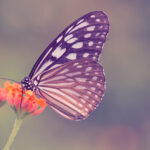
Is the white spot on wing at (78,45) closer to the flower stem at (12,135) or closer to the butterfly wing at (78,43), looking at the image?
the butterfly wing at (78,43)

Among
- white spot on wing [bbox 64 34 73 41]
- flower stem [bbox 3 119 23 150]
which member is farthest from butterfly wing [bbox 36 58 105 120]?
flower stem [bbox 3 119 23 150]

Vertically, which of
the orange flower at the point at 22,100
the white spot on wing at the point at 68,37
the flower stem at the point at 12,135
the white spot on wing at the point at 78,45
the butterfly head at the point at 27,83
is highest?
the white spot on wing at the point at 68,37

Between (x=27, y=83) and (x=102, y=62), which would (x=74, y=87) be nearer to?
(x=27, y=83)

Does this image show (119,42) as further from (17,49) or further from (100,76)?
(100,76)

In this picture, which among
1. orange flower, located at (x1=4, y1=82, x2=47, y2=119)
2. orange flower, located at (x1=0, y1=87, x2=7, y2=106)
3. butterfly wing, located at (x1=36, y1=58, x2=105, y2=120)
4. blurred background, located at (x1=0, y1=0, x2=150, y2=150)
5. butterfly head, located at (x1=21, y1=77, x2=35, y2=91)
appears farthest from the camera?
blurred background, located at (x1=0, y1=0, x2=150, y2=150)

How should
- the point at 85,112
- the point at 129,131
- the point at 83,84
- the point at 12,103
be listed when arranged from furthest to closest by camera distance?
1. the point at 129,131
2. the point at 83,84
3. the point at 85,112
4. the point at 12,103

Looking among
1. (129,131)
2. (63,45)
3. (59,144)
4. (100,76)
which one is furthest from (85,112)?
(129,131)

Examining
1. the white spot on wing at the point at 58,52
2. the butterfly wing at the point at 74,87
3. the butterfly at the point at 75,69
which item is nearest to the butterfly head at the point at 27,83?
the butterfly at the point at 75,69

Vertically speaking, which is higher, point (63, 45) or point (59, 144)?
point (63, 45)

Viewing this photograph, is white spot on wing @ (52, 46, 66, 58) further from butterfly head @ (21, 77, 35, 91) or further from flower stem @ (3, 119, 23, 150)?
flower stem @ (3, 119, 23, 150)
